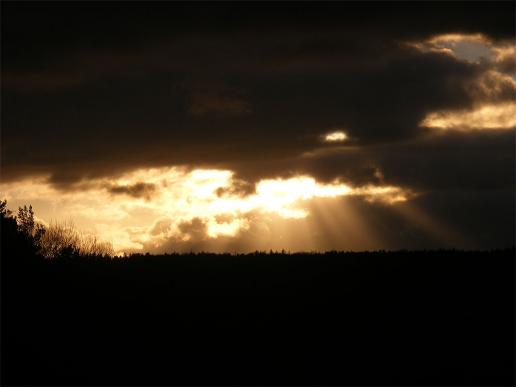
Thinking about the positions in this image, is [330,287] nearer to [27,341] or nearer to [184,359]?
[184,359]

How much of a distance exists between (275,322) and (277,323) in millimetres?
110

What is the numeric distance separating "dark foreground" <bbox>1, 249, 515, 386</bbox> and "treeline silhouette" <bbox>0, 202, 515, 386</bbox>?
2.1 inches

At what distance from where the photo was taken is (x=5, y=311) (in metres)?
33.2

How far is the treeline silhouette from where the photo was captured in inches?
1033

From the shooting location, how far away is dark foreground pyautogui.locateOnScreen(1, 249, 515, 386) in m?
26.2

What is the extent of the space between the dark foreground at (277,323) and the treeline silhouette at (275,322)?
2.1 inches

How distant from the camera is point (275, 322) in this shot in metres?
29.6

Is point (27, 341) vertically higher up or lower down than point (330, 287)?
lower down

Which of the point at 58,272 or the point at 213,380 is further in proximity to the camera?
the point at 58,272

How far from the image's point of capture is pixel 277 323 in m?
29.5

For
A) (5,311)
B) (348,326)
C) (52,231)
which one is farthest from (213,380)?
(52,231)

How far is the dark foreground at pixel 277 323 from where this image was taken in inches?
1032

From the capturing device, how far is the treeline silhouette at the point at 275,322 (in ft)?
86.1

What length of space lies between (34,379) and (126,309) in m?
5.91
